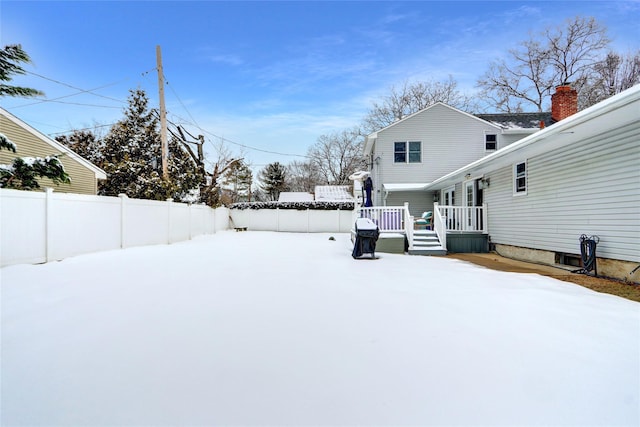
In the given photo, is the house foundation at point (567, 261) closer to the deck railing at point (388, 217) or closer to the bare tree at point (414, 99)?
the deck railing at point (388, 217)

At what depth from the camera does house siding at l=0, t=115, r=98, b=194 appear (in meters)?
11.4

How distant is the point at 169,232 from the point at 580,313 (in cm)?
1167

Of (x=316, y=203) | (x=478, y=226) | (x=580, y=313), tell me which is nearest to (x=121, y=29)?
(x=316, y=203)

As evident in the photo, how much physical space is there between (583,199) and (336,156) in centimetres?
3435

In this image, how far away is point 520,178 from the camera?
9648mm

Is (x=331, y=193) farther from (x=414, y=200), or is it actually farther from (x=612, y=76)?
(x=612, y=76)

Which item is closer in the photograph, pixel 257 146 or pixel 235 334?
pixel 235 334

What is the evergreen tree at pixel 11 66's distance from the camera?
20.1 ft

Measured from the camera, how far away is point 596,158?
6648mm

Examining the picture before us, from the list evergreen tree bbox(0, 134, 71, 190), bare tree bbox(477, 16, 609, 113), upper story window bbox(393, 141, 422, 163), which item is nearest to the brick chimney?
upper story window bbox(393, 141, 422, 163)

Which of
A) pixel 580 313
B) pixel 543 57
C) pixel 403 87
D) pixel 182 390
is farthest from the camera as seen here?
pixel 403 87

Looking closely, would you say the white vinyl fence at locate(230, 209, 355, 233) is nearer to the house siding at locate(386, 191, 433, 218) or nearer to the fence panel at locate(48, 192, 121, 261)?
the house siding at locate(386, 191, 433, 218)

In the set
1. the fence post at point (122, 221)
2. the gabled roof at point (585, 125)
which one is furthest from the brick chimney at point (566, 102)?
the fence post at point (122, 221)

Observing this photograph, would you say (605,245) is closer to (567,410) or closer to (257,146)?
(567,410)
